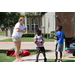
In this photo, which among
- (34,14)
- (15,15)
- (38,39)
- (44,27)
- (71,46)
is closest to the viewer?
(38,39)

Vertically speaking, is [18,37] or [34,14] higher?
[34,14]

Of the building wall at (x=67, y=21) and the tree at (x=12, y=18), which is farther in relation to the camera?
the tree at (x=12, y=18)

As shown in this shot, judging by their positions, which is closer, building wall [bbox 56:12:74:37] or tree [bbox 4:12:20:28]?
building wall [bbox 56:12:74:37]

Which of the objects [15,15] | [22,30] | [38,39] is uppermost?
[15,15]

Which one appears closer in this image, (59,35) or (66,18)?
(59,35)

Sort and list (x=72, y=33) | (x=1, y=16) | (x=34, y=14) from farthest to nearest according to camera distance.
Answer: (x=34, y=14), (x=1, y=16), (x=72, y=33)

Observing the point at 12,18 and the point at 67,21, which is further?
the point at 12,18

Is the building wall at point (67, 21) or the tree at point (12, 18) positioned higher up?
the tree at point (12, 18)

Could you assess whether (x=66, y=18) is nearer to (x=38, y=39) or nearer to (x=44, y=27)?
(x=38, y=39)

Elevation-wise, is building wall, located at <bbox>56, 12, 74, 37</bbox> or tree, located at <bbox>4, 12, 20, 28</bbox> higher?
tree, located at <bbox>4, 12, 20, 28</bbox>

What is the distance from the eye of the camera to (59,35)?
18.0 feet

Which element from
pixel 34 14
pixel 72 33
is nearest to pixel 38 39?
pixel 72 33

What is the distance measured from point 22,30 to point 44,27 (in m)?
23.0

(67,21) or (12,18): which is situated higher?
(12,18)
